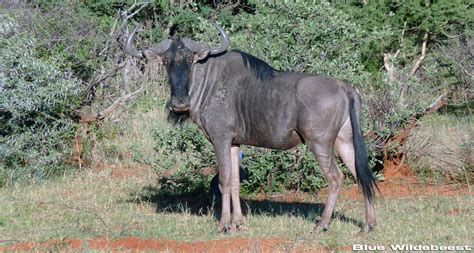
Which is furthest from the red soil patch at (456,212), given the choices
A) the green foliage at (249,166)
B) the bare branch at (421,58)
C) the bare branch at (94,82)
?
the bare branch at (421,58)

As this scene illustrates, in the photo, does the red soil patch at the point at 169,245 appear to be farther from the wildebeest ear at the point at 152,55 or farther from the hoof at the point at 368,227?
the wildebeest ear at the point at 152,55

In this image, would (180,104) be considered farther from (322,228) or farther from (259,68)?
(322,228)

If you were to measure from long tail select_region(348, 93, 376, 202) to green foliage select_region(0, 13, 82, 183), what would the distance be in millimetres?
5174

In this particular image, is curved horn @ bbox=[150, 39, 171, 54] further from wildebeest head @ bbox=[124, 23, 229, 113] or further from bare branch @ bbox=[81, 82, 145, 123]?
bare branch @ bbox=[81, 82, 145, 123]

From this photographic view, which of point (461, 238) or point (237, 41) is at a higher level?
point (237, 41)

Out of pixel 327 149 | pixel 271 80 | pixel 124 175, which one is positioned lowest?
pixel 124 175

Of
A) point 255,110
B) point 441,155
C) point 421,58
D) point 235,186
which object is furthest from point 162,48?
point 421,58

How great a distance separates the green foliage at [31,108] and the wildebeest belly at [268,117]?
4.05m

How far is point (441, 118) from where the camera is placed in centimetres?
1653

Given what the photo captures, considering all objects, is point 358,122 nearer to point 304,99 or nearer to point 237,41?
point 304,99

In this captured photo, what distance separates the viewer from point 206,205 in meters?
11.4

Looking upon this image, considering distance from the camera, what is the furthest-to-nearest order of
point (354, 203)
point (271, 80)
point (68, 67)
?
point (68, 67), point (354, 203), point (271, 80)

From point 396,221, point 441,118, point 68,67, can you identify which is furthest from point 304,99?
point 441,118

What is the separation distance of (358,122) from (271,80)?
106 cm
